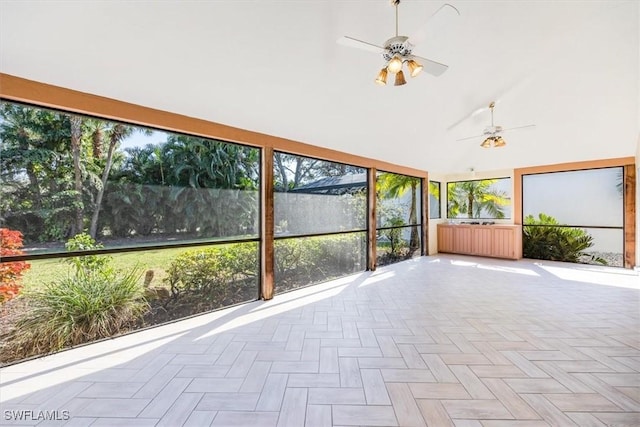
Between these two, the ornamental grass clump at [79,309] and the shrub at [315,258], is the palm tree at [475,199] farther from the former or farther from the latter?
the ornamental grass clump at [79,309]

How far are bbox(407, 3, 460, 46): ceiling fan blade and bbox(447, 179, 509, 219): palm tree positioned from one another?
677cm

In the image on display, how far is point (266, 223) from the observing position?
4137 mm

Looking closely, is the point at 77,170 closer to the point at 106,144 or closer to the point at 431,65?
the point at 106,144

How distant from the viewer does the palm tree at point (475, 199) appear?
779cm

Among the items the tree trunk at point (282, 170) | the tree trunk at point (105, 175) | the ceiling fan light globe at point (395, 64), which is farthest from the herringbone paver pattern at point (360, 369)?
the ceiling fan light globe at point (395, 64)

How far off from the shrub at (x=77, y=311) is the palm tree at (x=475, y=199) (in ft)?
27.2

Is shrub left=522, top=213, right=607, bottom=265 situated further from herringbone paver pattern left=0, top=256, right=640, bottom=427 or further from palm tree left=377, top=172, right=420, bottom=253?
herringbone paver pattern left=0, top=256, right=640, bottom=427

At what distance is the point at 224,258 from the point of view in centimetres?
396

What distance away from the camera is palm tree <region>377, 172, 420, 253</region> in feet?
22.1

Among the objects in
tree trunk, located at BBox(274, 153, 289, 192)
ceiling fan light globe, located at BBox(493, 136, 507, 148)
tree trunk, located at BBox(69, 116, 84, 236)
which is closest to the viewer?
tree trunk, located at BBox(69, 116, 84, 236)

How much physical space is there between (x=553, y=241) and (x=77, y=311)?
30.8 ft

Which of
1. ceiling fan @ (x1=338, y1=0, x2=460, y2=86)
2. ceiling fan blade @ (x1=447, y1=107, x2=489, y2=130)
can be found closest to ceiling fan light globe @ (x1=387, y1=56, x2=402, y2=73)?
ceiling fan @ (x1=338, y1=0, x2=460, y2=86)

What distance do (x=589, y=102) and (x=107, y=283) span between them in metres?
7.77

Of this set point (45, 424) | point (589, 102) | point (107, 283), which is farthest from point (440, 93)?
point (45, 424)
